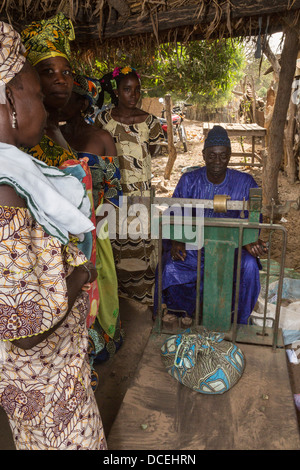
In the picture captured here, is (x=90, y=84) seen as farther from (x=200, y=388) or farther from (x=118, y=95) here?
(x=200, y=388)

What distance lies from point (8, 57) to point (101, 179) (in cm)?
146

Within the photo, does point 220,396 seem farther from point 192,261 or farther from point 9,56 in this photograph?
point 9,56

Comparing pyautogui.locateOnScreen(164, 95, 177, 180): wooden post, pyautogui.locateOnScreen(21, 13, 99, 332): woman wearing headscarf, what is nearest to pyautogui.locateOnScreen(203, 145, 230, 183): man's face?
pyautogui.locateOnScreen(21, 13, 99, 332): woman wearing headscarf

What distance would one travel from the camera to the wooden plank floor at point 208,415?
5.87ft

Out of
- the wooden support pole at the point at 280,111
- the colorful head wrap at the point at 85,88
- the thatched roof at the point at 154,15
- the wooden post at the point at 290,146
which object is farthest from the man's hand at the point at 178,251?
the wooden post at the point at 290,146

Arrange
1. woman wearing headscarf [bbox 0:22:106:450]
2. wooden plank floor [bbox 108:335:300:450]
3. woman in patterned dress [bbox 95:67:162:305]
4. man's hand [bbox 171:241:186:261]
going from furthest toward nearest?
1. woman in patterned dress [bbox 95:67:162:305]
2. man's hand [bbox 171:241:186:261]
3. wooden plank floor [bbox 108:335:300:450]
4. woman wearing headscarf [bbox 0:22:106:450]

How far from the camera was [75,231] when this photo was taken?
1218 millimetres

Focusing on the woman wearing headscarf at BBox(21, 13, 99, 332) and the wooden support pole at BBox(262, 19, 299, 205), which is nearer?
the woman wearing headscarf at BBox(21, 13, 99, 332)

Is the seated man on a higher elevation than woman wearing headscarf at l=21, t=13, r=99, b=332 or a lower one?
lower

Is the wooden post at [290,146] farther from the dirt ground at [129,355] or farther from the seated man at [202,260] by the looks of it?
the seated man at [202,260]

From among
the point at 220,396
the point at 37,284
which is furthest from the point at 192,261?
the point at 37,284

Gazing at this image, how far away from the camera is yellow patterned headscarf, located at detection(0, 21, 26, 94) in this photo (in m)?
1.10

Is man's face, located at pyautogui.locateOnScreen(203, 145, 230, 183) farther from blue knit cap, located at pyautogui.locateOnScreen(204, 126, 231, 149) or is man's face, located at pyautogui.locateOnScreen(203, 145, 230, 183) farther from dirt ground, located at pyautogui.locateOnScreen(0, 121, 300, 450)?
dirt ground, located at pyautogui.locateOnScreen(0, 121, 300, 450)

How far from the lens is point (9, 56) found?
1.11 meters
